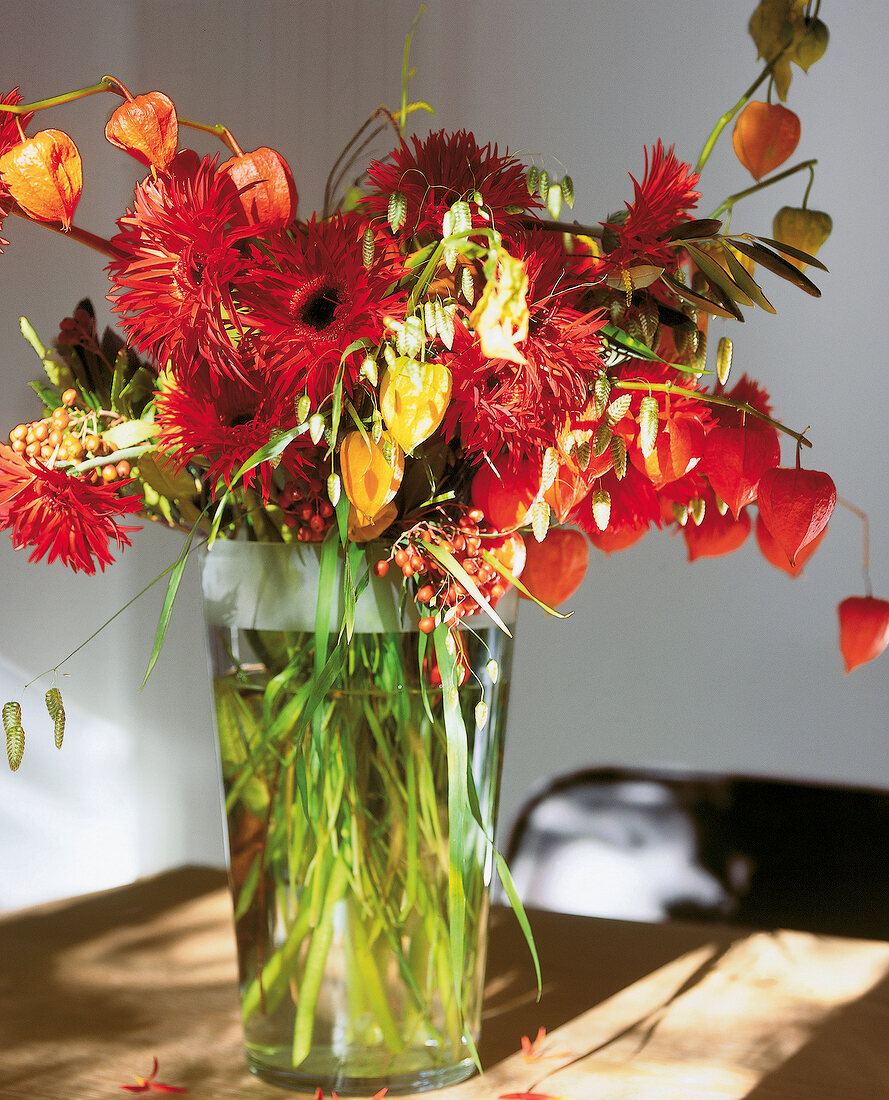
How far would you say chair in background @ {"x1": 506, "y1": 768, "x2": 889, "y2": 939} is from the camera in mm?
940

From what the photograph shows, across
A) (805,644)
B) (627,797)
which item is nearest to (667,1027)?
(627,797)

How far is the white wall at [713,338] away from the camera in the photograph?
1257 millimetres

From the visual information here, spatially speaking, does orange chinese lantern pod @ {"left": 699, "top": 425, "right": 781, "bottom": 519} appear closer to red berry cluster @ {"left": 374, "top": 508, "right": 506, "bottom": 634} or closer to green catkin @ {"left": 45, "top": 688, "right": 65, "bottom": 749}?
red berry cluster @ {"left": 374, "top": 508, "right": 506, "bottom": 634}

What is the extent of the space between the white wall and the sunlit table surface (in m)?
0.67

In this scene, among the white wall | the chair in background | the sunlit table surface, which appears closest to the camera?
the sunlit table surface

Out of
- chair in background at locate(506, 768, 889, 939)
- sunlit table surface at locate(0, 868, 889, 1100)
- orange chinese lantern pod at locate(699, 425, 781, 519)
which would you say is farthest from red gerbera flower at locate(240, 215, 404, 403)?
chair in background at locate(506, 768, 889, 939)

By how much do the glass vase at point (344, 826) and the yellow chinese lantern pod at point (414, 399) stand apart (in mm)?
103

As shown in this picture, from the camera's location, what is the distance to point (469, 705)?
40cm

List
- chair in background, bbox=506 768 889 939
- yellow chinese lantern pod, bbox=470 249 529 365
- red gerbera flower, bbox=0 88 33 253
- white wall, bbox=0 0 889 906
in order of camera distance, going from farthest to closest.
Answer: white wall, bbox=0 0 889 906
chair in background, bbox=506 768 889 939
red gerbera flower, bbox=0 88 33 253
yellow chinese lantern pod, bbox=470 249 529 365

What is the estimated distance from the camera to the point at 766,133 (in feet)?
1.34

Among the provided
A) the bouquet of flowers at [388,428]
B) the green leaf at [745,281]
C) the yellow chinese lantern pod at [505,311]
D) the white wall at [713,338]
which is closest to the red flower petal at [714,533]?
the bouquet of flowers at [388,428]

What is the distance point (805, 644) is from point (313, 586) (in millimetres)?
1069

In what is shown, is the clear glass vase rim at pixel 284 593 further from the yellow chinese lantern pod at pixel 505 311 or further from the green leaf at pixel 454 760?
the yellow chinese lantern pod at pixel 505 311

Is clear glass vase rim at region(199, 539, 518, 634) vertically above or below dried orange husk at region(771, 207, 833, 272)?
below
